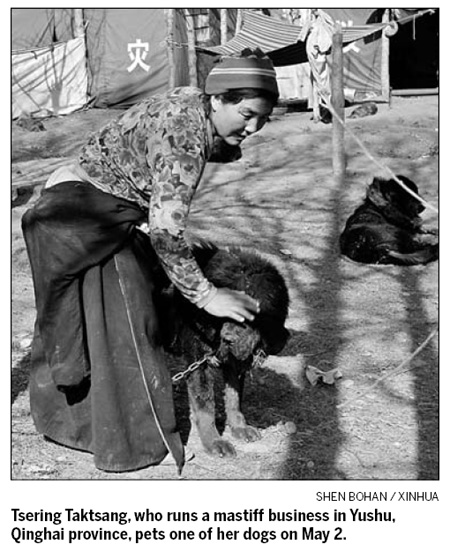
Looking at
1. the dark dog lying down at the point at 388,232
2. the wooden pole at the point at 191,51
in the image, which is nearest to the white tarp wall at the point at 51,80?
the wooden pole at the point at 191,51

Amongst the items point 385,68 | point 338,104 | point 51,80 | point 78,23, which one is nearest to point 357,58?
point 385,68

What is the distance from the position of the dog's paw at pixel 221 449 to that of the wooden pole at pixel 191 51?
46.3 feet

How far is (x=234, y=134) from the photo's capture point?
327 centimetres

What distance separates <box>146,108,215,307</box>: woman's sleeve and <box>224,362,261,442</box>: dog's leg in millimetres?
1038

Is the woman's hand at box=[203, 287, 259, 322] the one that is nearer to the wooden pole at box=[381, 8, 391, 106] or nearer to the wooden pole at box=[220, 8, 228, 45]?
the wooden pole at box=[381, 8, 391, 106]

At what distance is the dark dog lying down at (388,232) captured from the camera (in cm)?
776

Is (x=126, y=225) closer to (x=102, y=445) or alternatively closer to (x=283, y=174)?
(x=102, y=445)

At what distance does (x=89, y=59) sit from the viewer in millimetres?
20297

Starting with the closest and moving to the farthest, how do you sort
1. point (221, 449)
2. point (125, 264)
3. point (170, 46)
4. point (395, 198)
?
1. point (125, 264)
2. point (221, 449)
3. point (395, 198)
4. point (170, 46)

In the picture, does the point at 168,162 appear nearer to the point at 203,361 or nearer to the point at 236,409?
the point at 203,361

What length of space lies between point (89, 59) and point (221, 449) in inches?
701

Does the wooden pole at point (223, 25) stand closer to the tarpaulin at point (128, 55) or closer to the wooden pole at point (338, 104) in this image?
the tarpaulin at point (128, 55)

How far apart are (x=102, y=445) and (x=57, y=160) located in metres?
10.4
